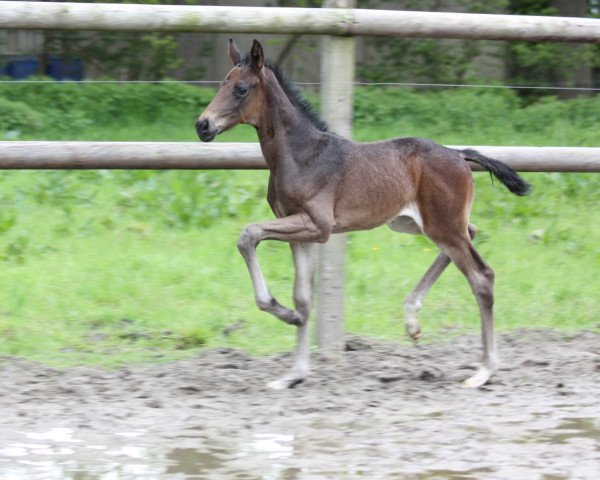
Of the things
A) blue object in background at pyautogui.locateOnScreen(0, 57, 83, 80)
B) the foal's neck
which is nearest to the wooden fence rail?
the foal's neck

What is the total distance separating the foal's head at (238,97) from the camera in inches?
207

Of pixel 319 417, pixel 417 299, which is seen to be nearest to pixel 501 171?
pixel 417 299

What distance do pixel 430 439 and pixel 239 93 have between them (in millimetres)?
1932

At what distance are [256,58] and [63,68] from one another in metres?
8.96

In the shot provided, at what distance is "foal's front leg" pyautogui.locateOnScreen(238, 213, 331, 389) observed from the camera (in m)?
5.20

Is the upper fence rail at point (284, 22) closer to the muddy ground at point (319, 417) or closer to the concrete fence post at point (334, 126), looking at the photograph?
the concrete fence post at point (334, 126)

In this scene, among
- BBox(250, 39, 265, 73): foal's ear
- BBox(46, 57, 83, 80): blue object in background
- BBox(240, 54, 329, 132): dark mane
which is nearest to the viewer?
BBox(250, 39, 265, 73): foal's ear

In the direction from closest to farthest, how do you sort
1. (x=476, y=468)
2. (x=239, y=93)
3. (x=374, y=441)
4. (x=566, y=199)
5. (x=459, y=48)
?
(x=476, y=468) < (x=374, y=441) < (x=239, y=93) < (x=566, y=199) < (x=459, y=48)

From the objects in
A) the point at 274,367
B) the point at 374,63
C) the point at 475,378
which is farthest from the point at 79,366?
the point at 374,63

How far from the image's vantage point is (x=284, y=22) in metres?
5.72

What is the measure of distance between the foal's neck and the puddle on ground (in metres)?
1.40

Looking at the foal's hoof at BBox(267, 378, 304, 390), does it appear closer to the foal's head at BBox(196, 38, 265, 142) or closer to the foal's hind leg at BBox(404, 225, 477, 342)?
the foal's hind leg at BBox(404, 225, 477, 342)

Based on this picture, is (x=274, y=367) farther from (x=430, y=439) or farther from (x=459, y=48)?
(x=459, y=48)

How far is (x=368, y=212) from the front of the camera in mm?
5562
